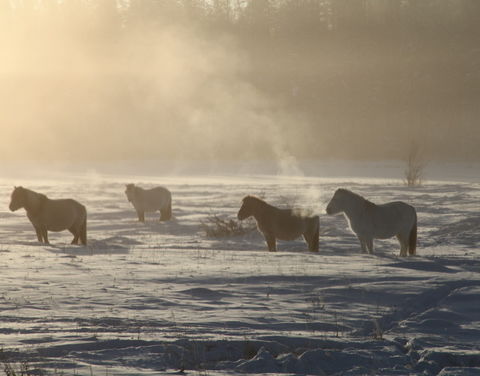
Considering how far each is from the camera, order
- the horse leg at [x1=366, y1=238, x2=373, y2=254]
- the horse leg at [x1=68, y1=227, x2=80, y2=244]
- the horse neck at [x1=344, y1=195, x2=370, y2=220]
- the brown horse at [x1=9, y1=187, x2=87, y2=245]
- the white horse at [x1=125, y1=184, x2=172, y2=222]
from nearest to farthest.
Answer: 1. the horse leg at [x1=366, y1=238, x2=373, y2=254]
2. the horse neck at [x1=344, y1=195, x2=370, y2=220]
3. the brown horse at [x1=9, y1=187, x2=87, y2=245]
4. the horse leg at [x1=68, y1=227, x2=80, y2=244]
5. the white horse at [x1=125, y1=184, x2=172, y2=222]

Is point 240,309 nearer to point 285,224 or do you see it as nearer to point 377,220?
point 377,220

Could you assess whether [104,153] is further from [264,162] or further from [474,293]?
[474,293]

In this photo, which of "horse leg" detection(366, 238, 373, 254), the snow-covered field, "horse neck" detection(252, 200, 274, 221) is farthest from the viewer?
"horse neck" detection(252, 200, 274, 221)

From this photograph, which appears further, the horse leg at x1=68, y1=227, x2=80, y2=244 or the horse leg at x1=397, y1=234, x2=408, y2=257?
the horse leg at x1=68, y1=227, x2=80, y2=244

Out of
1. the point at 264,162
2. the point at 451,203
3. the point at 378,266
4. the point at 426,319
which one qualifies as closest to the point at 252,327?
the point at 426,319

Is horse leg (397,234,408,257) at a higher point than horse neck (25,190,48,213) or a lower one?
lower

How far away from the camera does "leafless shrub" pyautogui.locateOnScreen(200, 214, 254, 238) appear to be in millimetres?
19344

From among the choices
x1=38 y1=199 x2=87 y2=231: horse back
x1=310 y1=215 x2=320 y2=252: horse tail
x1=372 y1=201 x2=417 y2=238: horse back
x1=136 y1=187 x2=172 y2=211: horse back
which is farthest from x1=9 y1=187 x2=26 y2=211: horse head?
x1=372 y1=201 x2=417 y2=238: horse back

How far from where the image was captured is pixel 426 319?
325 inches

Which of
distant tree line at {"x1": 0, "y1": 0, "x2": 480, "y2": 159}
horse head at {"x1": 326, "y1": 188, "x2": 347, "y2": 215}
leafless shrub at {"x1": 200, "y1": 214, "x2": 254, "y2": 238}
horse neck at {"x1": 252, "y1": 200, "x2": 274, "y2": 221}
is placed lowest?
leafless shrub at {"x1": 200, "y1": 214, "x2": 254, "y2": 238}

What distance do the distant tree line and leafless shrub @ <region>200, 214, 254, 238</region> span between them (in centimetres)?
4652

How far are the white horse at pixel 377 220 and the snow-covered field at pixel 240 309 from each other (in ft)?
1.90

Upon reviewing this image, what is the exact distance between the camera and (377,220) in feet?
47.3

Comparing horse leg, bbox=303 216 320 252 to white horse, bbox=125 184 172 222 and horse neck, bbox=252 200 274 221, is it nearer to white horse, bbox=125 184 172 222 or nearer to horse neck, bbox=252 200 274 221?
horse neck, bbox=252 200 274 221
